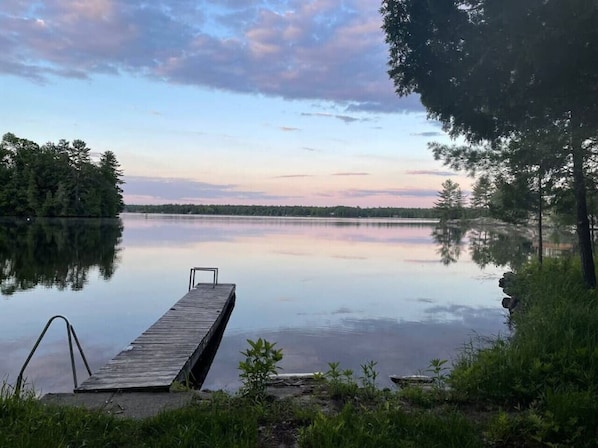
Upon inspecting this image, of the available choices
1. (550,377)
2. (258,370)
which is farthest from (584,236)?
(258,370)

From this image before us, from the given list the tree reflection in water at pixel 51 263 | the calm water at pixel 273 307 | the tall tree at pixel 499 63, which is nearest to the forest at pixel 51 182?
the tree reflection in water at pixel 51 263

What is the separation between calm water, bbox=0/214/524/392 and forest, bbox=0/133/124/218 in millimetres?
55745

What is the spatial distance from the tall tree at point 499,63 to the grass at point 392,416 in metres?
3.01

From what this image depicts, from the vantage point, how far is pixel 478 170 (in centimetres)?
985

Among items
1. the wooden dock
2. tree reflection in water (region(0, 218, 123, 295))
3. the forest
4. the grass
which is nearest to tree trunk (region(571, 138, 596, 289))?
the grass

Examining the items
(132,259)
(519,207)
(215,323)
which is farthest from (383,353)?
(132,259)

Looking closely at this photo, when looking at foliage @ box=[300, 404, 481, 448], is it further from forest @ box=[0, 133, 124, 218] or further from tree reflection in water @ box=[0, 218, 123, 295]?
forest @ box=[0, 133, 124, 218]

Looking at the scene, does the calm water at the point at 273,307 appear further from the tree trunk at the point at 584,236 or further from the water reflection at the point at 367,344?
the tree trunk at the point at 584,236

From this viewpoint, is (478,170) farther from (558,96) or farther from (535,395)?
(535,395)

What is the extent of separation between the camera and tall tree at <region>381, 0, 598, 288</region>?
5.32 m

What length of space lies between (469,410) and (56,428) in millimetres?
3792

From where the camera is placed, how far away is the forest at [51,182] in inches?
3063

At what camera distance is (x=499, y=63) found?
19.4ft

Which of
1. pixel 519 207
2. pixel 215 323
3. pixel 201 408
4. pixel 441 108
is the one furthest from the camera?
pixel 519 207
